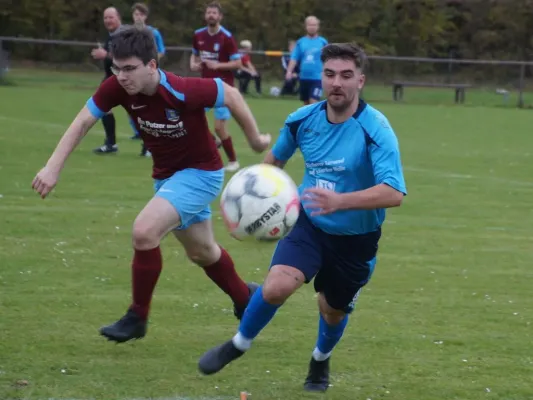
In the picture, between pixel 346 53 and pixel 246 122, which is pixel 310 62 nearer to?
pixel 246 122

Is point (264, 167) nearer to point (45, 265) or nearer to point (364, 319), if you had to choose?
point (364, 319)

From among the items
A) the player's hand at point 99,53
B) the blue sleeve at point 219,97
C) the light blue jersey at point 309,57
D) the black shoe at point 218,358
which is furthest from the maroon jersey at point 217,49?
the black shoe at point 218,358

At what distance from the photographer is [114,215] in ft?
33.2

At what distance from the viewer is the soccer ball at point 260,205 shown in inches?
187

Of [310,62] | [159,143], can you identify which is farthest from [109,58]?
[159,143]

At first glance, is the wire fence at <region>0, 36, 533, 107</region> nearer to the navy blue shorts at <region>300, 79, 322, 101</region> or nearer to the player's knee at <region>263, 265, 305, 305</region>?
the navy blue shorts at <region>300, 79, 322, 101</region>

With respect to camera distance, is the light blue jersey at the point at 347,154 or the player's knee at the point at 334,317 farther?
the player's knee at the point at 334,317

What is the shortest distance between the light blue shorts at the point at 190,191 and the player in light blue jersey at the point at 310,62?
12.9 meters

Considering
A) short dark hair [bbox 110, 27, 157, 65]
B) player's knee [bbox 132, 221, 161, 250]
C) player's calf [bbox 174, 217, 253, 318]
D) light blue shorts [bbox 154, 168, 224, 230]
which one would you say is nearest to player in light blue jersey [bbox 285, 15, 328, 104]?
player's calf [bbox 174, 217, 253, 318]

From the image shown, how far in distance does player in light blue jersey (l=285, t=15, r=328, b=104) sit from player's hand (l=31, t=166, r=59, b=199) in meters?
13.5

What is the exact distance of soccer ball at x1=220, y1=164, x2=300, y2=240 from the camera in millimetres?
4762

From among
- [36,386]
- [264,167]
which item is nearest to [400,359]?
[264,167]

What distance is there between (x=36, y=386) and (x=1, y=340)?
0.88 meters

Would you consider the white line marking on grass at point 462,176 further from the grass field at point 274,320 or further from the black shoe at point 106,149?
the black shoe at point 106,149
